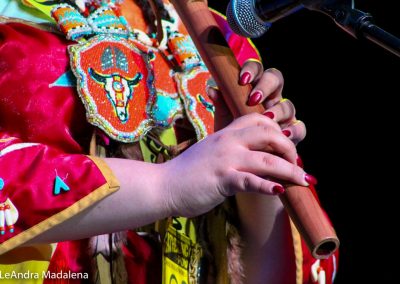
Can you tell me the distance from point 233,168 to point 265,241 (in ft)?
1.38

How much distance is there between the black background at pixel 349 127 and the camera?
235 centimetres

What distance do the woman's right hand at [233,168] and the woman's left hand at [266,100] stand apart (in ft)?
0.33

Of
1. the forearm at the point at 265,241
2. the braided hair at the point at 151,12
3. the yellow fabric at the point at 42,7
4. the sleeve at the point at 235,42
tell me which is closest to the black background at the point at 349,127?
Answer: the sleeve at the point at 235,42

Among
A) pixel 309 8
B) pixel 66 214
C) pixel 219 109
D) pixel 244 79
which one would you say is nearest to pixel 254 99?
pixel 244 79

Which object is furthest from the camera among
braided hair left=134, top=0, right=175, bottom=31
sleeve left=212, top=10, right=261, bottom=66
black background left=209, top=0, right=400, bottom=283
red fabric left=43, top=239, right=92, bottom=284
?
black background left=209, top=0, right=400, bottom=283

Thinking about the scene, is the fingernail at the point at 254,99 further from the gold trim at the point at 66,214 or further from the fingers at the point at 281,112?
the gold trim at the point at 66,214

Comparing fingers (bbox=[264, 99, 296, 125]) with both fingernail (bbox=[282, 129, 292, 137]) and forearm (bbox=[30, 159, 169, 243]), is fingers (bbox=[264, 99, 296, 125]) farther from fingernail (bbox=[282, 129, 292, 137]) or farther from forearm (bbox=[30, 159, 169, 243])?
forearm (bbox=[30, 159, 169, 243])

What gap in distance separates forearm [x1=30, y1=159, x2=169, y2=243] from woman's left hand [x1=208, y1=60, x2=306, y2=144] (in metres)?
0.21

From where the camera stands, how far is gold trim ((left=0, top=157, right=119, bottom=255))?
1.35 metres

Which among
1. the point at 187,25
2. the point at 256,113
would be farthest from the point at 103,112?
the point at 256,113

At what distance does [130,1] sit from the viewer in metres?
1.83

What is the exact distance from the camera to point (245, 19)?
1.36 m

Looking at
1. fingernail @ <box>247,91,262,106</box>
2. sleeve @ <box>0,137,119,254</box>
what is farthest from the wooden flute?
sleeve @ <box>0,137,119,254</box>

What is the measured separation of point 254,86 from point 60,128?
1.11 feet
